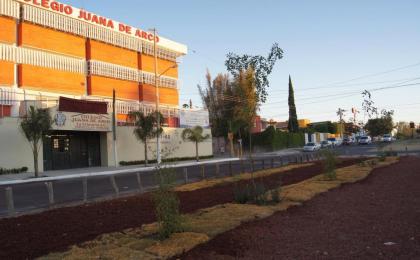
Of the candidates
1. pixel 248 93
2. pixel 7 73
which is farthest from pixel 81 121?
pixel 248 93

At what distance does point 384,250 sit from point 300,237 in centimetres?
143

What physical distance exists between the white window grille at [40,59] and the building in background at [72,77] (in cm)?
8

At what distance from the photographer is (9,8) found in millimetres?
38406

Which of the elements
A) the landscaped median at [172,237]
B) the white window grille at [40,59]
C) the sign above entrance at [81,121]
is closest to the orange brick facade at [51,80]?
the white window grille at [40,59]

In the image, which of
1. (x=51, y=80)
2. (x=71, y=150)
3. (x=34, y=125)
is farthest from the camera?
(x=51, y=80)

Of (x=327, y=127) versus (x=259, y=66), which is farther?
(x=327, y=127)

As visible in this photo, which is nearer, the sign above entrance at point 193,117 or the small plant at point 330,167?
the small plant at point 330,167

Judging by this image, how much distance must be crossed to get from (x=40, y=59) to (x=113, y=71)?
31.8 feet

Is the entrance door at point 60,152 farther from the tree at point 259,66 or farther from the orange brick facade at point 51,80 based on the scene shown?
the tree at point 259,66

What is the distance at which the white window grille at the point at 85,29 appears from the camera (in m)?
41.0

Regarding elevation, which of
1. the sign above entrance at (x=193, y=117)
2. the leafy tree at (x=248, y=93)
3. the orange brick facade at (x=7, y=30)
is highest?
the orange brick facade at (x=7, y=30)

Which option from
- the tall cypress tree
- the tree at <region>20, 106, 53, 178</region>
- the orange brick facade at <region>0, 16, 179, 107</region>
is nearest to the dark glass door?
the orange brick facade at <region>0, 16, 179, 107</region>

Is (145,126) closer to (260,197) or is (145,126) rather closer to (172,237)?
(260,197)

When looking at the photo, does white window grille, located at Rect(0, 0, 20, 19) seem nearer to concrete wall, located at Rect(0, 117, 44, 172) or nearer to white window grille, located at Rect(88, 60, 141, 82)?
white window grille, located at Rect(88, 60, 141, 82)
